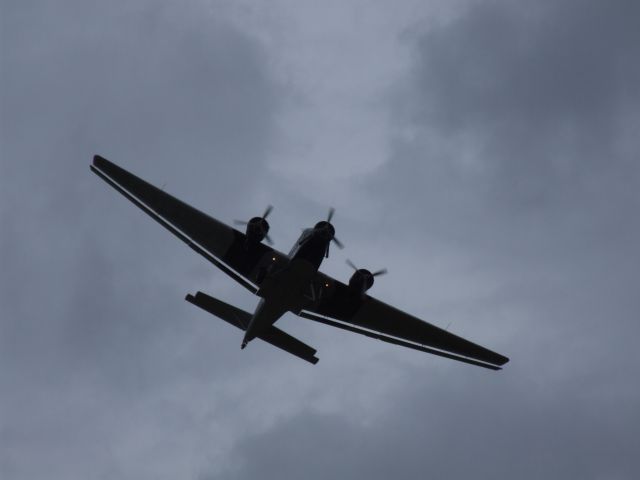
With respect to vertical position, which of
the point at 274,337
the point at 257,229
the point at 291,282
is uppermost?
the point at 257,229

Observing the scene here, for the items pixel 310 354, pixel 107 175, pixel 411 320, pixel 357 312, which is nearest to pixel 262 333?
pixel 310 354

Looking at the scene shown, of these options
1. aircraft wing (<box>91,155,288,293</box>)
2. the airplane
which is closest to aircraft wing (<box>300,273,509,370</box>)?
the airplane

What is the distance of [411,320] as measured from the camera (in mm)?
44594

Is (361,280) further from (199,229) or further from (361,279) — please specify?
(199,229)

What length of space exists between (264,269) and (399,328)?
430 inches

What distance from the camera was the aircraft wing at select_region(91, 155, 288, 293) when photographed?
3997 cm

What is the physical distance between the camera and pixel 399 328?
147 ft

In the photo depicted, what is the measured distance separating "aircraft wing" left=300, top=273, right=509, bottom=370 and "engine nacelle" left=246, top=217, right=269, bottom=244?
6.45 meters

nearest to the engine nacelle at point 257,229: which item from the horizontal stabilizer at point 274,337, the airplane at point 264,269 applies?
the airplane at point 264,269

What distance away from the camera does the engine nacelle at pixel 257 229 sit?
39344mm

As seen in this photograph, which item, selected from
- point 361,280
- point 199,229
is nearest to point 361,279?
point 361,280

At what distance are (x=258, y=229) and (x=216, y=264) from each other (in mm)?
3756

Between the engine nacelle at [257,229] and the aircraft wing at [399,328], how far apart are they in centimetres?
645

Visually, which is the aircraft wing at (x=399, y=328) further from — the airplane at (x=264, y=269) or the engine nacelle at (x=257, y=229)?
the engine nacelle at (x=257, y=229)
